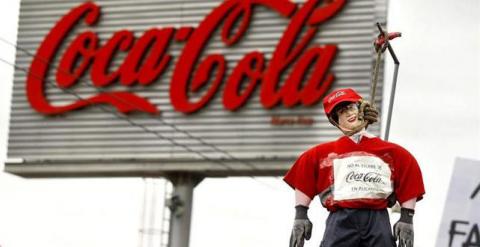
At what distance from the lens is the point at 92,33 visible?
122 feet

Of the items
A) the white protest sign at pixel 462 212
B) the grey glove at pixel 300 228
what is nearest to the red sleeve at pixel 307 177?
the grey glove at pixel 300 228

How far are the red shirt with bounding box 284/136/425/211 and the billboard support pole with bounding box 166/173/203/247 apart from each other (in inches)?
1016

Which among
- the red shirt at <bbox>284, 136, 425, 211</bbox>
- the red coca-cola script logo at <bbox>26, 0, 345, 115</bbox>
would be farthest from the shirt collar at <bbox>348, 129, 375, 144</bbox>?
the red coca-cola script logo at <bbox>26, 0, 345, 115</bbox>

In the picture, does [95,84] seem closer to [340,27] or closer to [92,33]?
[92,33]

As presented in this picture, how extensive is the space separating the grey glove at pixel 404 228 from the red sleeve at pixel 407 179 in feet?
0.28

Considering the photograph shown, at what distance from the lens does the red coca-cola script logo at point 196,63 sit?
116ft

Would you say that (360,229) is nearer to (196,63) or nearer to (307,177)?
(307,177)

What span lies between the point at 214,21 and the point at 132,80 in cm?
220

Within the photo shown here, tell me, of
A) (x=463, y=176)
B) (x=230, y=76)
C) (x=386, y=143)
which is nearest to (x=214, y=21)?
(x=230, y=76)

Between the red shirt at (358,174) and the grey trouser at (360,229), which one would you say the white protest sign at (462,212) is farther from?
the grey trouser at (360,229)

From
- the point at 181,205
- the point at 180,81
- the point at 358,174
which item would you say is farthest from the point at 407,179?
the point at 180,81

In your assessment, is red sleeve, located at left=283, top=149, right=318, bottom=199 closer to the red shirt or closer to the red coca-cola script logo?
the red shirt

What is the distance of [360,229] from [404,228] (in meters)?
0.26

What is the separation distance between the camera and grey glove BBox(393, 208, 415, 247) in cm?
999
